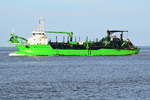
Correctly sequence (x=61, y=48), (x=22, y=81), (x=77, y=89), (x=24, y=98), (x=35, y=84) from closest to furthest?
(x=24, y=98), (x=77, y=89), (x=35, y=84), (x=22, y=81), (x=61, y=48)

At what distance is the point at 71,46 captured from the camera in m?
163

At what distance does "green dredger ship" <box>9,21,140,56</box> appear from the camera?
520 feet

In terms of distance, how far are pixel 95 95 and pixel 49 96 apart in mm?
4632

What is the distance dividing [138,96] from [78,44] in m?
111

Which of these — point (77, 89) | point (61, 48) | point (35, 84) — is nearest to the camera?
point (77, 89)

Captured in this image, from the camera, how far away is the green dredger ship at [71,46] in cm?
15838

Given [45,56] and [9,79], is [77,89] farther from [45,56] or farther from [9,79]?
[45,56]

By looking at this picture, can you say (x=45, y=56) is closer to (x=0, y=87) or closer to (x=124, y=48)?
(x=124, y=48)

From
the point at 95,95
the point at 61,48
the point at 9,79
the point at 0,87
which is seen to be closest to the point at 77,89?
the point at 95,95

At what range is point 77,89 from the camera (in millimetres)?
60000

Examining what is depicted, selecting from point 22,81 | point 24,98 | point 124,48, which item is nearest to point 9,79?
point 22,81

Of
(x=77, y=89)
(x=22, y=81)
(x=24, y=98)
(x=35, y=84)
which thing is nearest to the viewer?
(x=24, y=98)

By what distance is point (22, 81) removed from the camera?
70562mm

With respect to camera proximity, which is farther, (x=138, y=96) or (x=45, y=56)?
(x=45, y=56)
